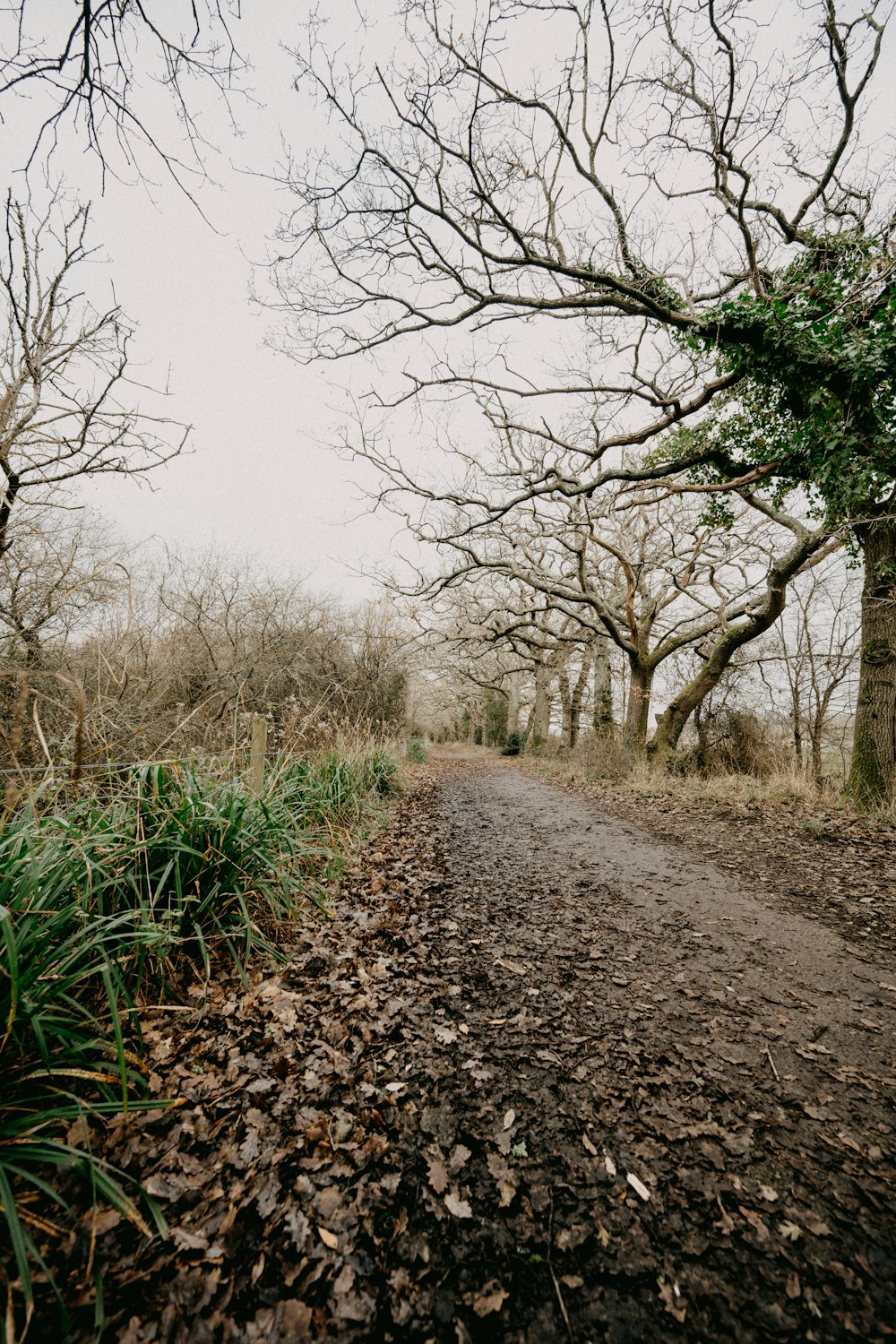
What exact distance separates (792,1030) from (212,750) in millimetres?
5904

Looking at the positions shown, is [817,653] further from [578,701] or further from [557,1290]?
[557,1290]

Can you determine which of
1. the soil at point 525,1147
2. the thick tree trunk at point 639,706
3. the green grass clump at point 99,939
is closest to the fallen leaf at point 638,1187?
the soil at point 525,1147

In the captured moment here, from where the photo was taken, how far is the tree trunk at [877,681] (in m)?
6.40

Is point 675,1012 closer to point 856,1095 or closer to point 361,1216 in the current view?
point 856,1095

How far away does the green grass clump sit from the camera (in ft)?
4.82

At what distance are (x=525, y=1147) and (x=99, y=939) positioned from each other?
71.6 inches

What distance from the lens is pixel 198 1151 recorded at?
68.3 inches

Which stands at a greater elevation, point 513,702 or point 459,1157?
point 513,702

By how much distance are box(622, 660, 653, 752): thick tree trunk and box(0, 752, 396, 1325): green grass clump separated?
9.09 meters

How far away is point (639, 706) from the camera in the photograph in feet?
37.5

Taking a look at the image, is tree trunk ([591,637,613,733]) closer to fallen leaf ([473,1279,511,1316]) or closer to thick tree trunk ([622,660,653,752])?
thick tree trunk ([622,660,653,752])

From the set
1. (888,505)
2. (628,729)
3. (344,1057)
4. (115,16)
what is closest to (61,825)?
(344,1057)

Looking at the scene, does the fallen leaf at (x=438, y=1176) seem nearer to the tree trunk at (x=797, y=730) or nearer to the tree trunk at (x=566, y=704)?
the tree trunk at (x=797, y=730)

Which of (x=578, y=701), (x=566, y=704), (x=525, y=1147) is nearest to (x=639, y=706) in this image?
(x=566, y=704)
